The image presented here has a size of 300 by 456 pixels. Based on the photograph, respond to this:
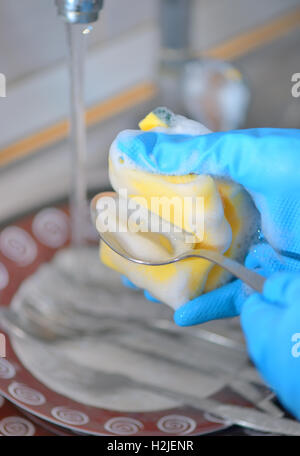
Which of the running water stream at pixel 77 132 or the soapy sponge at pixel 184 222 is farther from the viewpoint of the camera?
the running water stream at pixel 77 132

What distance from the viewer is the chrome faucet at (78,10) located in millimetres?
416

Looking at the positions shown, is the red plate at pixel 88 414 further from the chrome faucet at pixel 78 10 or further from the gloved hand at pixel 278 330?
the chrome faucet at pixel 78 10

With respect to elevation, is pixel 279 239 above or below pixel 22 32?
below

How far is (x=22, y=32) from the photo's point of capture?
633 millimetres

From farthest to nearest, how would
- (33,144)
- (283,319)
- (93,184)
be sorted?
1. (33,144)
2. (93,184)
3. (283,319)

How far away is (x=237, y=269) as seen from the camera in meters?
0.34

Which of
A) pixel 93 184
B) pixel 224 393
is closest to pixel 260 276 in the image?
pixel 224 393

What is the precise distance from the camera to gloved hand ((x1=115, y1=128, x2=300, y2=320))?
334mm

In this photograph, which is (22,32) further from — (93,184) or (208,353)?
(208,353)

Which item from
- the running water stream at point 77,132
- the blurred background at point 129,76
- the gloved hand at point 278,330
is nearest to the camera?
the gloved hand at point 278,330

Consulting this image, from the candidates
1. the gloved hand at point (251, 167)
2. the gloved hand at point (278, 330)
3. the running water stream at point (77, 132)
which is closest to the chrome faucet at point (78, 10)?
the running water stream at point (77, 132)

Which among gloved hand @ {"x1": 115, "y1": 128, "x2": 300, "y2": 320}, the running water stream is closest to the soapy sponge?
gloved hand @ {"x1": 115, "y1": 128, "x2": 300, "y2": 320}

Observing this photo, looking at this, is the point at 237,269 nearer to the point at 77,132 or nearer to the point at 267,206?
the point at 267,206
